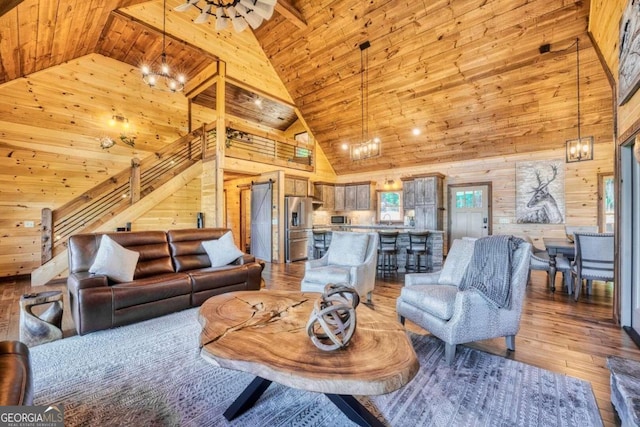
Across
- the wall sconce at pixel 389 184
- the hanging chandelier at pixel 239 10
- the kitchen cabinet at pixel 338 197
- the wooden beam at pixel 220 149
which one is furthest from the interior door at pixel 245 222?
the hanging chandelier at pixel 239 10

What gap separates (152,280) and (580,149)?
21.0 ft

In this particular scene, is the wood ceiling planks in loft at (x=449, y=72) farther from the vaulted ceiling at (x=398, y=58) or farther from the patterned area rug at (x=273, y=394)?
the patterned area rug at (x=273, y=394)

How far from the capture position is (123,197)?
6152mm

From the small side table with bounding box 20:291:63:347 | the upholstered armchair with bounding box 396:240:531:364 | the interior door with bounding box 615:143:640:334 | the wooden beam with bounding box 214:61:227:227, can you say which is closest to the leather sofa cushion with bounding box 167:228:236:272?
the small side table with bounding box 20:291:63:347

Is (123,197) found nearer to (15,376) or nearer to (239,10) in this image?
(239,10)

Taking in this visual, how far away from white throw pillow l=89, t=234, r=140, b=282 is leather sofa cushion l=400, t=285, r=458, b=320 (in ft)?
10.1

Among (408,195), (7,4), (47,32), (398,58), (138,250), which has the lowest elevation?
(138,250)

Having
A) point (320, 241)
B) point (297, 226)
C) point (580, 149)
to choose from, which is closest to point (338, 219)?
point (297, 226)

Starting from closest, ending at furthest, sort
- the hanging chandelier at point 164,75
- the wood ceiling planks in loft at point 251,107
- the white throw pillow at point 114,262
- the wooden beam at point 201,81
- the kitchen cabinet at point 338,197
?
the white throw pillow at point 114,262, the hanging chandelier at point 164,75, the wooden beam at point 201,81, the wood ceiling planks in loft at point 251,107, the kitchen cabinet at point 338,197

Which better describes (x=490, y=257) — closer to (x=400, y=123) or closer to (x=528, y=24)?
(x=528, y=24)

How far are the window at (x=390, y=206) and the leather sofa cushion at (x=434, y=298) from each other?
6.12m

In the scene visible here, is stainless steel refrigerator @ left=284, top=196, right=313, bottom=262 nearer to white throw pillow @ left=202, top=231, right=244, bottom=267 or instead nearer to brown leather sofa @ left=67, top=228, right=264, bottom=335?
brown leather sofa @ left=67, top=228, right=264, bottom=335

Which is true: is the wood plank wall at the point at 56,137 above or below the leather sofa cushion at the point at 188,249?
above

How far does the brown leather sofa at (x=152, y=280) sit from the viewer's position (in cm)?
277
